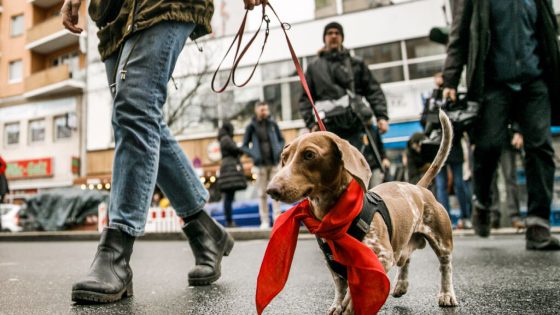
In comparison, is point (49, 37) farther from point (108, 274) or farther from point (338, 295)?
point (338, 295)

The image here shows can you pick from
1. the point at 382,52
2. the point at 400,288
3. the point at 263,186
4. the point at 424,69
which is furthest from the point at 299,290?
the point at 382,52

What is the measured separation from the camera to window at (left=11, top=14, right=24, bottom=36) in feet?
86.5

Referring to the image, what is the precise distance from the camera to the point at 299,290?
2533mm

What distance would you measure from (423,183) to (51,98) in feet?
80.1

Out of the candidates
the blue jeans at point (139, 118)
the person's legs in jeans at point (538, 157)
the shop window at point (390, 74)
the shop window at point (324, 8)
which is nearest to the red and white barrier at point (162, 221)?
the person's legs in jeans at point (538, 157)

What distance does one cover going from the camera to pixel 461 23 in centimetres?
419

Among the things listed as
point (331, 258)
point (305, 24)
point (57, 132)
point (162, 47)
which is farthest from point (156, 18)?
point (57, 132)

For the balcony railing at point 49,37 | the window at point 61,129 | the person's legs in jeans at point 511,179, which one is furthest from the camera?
the balcony railing at point 49,37

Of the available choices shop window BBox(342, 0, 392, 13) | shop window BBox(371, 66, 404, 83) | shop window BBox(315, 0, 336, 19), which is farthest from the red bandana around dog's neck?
shop window BBox(315, 0, 336, 19)

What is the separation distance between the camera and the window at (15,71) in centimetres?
2565

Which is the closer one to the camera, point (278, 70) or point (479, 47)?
point (479, 47)

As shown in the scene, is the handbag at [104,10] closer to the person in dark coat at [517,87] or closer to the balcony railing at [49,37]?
the person in dark coat at [517,87]

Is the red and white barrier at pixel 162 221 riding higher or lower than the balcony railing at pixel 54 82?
lower

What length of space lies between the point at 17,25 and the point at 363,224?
30.0m
